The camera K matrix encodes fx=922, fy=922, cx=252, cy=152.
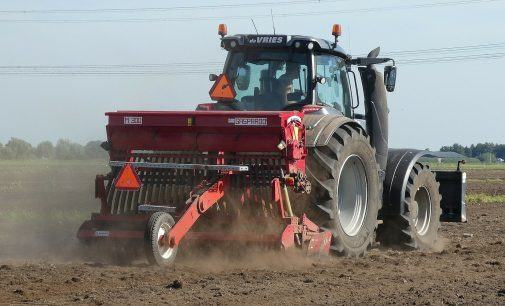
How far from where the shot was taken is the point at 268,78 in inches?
409

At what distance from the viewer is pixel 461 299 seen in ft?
24.0

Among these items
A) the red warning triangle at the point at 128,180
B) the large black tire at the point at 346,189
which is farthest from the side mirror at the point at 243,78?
the red warning triangle at the point at 128,180

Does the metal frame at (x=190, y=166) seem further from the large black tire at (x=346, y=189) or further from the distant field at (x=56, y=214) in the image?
the distant field at (x=56, y=214)

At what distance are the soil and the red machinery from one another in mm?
281

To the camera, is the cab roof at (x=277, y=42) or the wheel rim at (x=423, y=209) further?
the wheel rim at (x=423, y=209)

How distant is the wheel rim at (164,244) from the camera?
8.34 meters

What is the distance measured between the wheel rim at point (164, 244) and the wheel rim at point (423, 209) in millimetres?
4427

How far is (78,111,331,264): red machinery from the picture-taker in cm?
885

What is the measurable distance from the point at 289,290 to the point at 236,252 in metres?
1.54

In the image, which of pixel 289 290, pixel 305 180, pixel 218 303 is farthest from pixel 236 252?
pixel 218 303

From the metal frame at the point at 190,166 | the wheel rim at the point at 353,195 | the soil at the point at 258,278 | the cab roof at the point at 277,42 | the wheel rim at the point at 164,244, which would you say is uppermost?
the cab roof at the point at 277,42

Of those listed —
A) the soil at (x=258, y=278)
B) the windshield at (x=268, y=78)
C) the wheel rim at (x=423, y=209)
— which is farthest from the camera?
the wheel rim at (x=423, y=209)

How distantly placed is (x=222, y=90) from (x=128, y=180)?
6.01 ft

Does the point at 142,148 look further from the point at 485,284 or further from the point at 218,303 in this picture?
the point at 485,284
